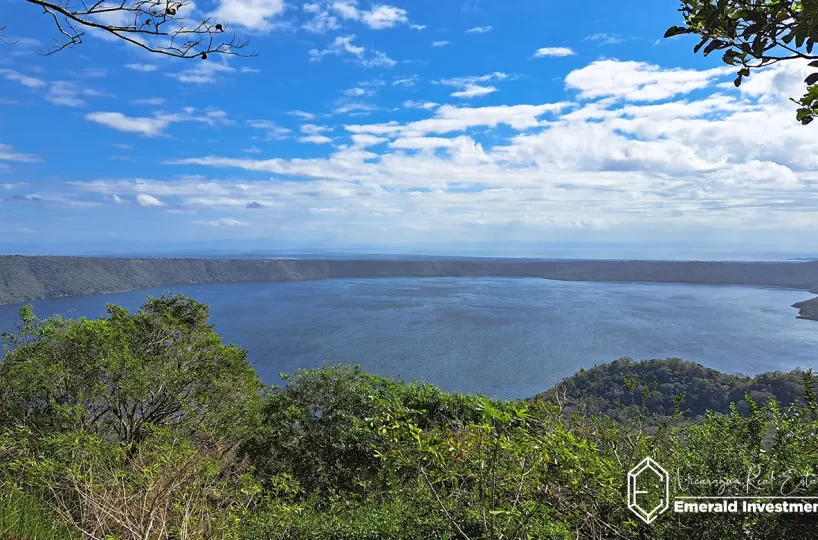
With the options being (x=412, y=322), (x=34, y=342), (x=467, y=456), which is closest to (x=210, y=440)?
(x=34, y=342)

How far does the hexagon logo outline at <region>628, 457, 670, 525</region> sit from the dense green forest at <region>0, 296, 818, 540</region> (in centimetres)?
6

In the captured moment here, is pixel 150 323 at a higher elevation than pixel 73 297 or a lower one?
higher

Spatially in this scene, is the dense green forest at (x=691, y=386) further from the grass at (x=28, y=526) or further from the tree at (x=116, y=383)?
the grass at (x=28, y=526)

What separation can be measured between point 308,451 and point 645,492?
7007 mm

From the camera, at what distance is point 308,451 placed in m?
8.63

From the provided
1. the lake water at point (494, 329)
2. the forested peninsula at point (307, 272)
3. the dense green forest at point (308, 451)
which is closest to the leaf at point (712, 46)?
the dense green forest at point (308, 451)

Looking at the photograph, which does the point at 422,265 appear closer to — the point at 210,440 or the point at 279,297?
the point at 279,297

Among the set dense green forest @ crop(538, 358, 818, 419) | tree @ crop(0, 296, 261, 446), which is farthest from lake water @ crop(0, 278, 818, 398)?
tree @ crop(0, 296, 261, 446)

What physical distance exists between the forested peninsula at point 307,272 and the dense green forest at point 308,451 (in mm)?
97451

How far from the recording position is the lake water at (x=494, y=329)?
4606 cm

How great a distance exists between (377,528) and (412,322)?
66.2 meters

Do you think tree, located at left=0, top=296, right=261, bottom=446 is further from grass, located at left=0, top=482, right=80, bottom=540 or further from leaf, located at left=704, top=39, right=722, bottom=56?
leaf, located at left=704, top=39, right=722, bottom=56

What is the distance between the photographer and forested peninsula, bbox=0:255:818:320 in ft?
290

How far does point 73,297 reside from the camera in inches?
3418
